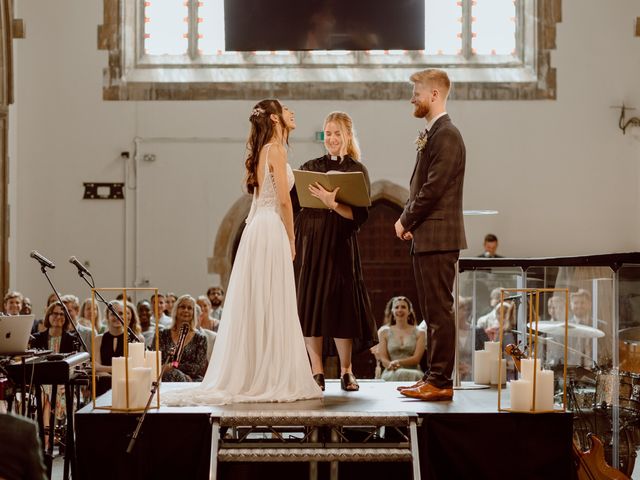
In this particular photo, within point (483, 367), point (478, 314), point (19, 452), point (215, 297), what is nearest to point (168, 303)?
point (215, 297)

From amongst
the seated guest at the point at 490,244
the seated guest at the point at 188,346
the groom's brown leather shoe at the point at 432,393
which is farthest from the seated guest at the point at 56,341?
the seated guest at the point at 490,244

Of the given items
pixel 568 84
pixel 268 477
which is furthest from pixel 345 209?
pixel 568 84

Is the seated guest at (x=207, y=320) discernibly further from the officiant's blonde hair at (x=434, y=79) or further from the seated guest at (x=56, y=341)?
the officiant's blonde hair at (x=434, y=79)

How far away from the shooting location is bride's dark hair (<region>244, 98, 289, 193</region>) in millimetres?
5146

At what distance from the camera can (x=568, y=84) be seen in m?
11.6

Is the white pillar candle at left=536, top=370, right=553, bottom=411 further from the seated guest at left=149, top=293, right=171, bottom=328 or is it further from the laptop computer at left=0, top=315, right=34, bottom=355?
the seated guest at left=149, top=293, right=171, bottom=328

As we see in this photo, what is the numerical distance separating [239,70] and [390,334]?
14.1 feet

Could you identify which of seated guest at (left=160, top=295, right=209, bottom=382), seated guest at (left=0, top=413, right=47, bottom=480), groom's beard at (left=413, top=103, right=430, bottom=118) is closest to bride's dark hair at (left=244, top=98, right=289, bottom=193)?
Result: groom's beard at (left=413, top=103, right=430, bottom=118)

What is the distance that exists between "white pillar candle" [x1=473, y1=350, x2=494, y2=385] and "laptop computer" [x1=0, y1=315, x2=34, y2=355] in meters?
2.54

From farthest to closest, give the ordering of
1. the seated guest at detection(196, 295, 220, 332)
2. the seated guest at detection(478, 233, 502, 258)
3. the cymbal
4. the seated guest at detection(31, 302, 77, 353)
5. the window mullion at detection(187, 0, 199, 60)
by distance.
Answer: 1. the window mullion at detection(187, 0, 199, 60)
2. the seated guest at detection(478, 233, 502, 258)
3. the seated guest at detection(196, 295, 220, 332)
4. the seated guest at detection(31, 302, 77, 353)
5. the cymbal

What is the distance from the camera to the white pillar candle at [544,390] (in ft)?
15.5

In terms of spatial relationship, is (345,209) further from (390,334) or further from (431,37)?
(431,37)

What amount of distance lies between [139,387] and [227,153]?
6987mm

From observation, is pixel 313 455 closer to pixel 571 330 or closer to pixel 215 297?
pixel 571 330
